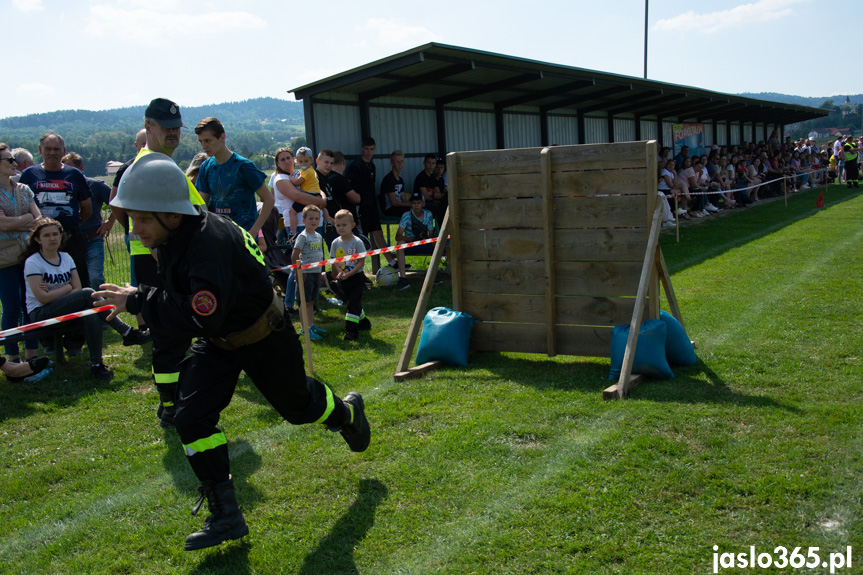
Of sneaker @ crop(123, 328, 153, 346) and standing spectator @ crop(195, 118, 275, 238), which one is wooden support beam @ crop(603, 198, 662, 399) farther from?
sneaker @ crop(123, 328, 153, 346)

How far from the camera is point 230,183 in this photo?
6086mm

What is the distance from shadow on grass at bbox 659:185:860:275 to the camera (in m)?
13.3

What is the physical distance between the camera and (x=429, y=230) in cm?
1234

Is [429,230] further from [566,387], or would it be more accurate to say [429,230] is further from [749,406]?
[749,406]

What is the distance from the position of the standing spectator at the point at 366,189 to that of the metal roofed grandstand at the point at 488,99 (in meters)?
0.98

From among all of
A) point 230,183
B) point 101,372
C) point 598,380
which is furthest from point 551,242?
point 101,372

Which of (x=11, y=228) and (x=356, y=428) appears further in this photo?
(x=11, y=228)

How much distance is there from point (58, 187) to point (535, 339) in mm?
5859

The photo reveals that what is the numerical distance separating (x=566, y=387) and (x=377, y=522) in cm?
255

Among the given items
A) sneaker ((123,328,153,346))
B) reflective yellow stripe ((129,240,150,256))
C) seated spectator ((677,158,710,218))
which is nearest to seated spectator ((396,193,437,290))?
sneaker ((123,328,153,346))

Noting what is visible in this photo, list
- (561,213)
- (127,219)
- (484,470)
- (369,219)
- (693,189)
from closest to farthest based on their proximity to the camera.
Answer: (484,470) → (127,219) → (561,213) → (369,219) → (693,189)

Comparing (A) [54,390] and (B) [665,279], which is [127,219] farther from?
(B) [665,279]

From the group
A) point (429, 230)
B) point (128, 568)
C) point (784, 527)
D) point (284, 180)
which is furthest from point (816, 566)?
point (429, 230)

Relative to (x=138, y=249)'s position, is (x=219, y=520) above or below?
below
